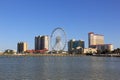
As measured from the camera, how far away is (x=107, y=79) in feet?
150

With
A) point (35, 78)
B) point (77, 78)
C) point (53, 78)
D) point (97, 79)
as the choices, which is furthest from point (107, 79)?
point (35, 78)

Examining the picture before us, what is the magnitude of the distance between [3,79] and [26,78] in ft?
12.2

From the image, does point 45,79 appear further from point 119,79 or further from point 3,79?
point 119,79

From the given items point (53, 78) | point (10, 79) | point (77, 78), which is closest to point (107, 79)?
point (77, 78)

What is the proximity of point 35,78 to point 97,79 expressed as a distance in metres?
10.0

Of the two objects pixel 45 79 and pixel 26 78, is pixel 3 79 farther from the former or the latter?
pixel 45 79

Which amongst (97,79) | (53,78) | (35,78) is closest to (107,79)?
(97,79)

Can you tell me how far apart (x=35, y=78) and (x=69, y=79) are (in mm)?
5708

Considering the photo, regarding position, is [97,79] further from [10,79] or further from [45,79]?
[10,79]

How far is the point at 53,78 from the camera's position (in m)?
46.2

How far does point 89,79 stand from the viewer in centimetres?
4519

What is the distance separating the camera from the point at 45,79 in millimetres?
44906

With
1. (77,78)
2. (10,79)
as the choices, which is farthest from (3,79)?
(77,78)

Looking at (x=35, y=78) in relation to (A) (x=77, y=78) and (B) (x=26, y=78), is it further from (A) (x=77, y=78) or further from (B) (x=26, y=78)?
(A) (x=77, y=78)
